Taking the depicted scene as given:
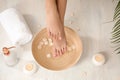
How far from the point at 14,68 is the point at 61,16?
1.33 ft

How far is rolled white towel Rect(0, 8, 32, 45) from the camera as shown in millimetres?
1351

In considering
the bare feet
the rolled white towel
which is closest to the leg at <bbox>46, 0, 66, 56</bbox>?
the bare feet

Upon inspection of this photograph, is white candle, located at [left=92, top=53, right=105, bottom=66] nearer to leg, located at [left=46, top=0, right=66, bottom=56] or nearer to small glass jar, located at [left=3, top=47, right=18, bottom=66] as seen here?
leg, located at [left=46, top=0, right=66, bottom=56]

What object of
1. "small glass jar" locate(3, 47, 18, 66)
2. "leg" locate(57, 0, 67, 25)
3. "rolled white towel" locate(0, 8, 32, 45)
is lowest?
"small glass jar" locate(3, 47, 18, 66)

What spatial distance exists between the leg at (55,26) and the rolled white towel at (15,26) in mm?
159

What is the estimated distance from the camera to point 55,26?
1.26 meters

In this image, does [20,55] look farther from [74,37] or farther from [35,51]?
[74,37]

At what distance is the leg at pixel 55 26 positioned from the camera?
125 cm

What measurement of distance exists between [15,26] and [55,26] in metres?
0.26

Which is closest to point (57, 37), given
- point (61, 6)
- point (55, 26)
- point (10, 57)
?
point (55, 26)

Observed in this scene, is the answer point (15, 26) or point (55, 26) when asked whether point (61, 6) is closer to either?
point (55, 26)

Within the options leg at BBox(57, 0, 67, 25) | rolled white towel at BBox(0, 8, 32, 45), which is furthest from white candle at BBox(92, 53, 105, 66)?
rolled white towel at BBox(0, 8, 32, 45)

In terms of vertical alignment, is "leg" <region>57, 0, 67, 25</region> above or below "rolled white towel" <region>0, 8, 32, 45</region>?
above

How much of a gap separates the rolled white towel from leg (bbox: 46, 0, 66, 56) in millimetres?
159
